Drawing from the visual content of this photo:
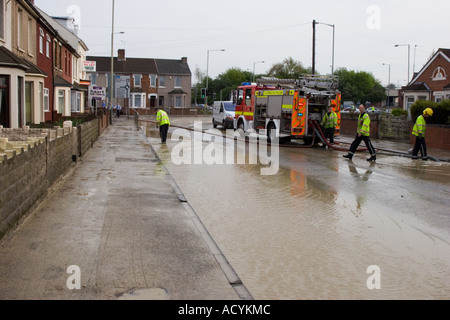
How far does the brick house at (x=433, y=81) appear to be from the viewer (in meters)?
40.6

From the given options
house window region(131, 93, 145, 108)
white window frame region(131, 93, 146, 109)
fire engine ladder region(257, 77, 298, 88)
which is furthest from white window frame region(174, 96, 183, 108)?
fire engine ladder region(257, 77, 298, 88)

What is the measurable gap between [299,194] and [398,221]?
8.42ft

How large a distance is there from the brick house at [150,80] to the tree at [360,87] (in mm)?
38143

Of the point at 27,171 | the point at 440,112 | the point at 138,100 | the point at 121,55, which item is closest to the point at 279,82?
the point at 440,112

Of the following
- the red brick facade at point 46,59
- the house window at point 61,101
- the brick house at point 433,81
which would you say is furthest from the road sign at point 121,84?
the brick house at point 433,81

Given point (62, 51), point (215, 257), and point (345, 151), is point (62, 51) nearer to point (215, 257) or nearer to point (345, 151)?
point (345, 151)

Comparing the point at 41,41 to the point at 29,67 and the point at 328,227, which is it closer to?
the point at 29,67

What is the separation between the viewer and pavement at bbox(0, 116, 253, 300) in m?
4.73

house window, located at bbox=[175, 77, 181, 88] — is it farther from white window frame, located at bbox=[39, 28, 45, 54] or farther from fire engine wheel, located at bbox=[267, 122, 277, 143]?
fire engine wheel, located at bbox=[267, 122, 277, 143]

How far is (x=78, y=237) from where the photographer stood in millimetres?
6473

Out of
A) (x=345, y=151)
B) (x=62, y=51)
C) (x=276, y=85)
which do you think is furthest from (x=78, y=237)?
(x=62, y=51)

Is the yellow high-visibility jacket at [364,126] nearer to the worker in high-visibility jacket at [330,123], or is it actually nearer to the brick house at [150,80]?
the worker in high-visibility jacket at [330,123]

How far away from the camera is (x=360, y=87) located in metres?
Answer: 108

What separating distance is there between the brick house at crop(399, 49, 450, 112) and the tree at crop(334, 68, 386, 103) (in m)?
57.7
